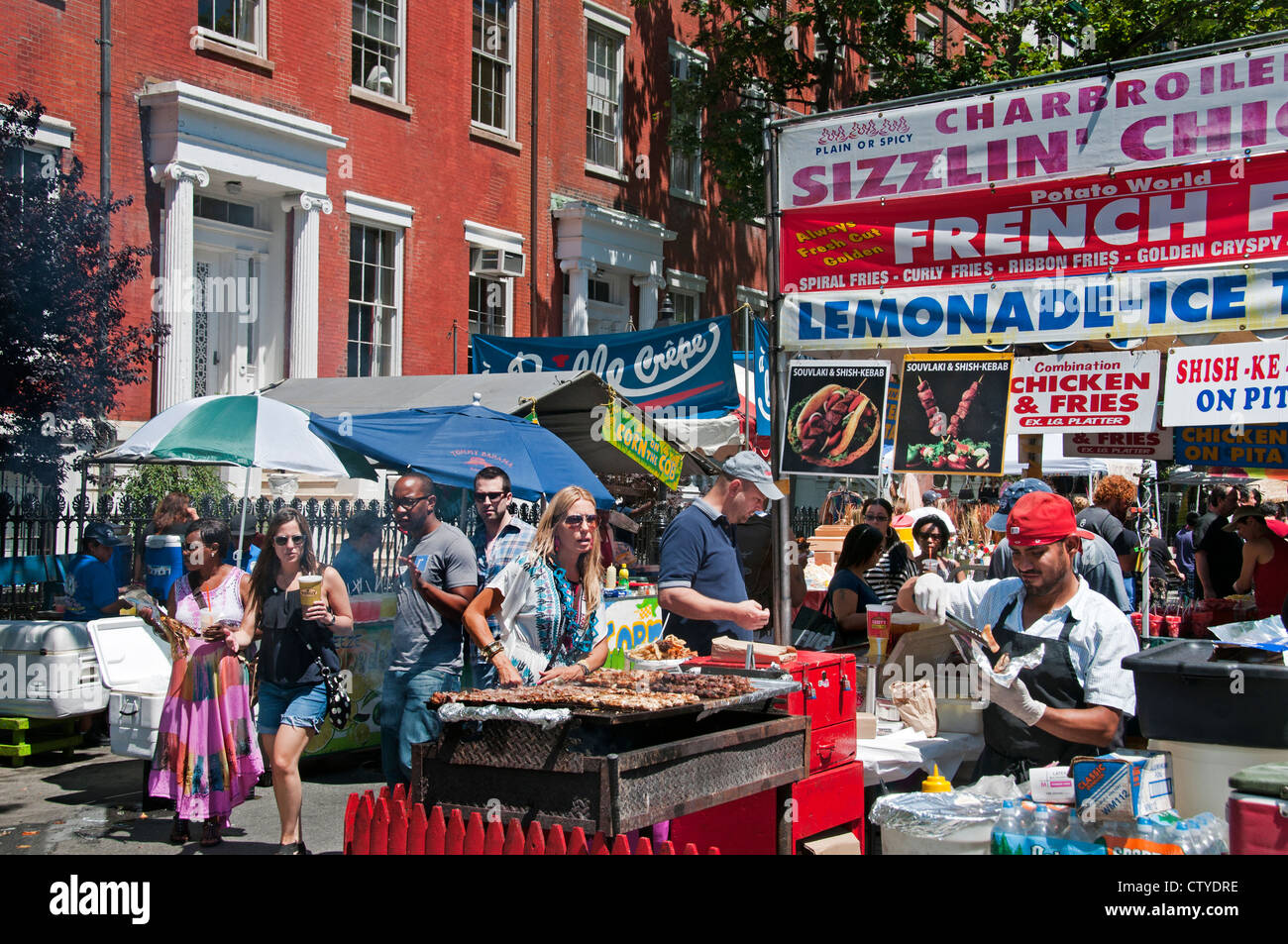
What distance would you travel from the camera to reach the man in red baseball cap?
426 cm

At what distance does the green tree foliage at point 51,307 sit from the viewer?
11.0 meters

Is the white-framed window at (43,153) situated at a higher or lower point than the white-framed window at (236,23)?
lower

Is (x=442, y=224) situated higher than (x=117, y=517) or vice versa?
(x=442, y=224)

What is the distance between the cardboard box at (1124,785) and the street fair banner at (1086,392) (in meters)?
2.97

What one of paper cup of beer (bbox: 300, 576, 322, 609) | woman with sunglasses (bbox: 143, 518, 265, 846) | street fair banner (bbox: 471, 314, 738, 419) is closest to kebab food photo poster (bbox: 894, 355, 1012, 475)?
paper cup of beer (bbox: 300, 576, 322, 609)

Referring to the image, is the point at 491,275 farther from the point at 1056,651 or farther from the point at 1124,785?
the point at 1124,785

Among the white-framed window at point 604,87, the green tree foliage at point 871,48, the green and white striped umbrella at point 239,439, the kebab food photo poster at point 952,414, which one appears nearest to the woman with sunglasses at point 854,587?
the kebab food photo poster at point 952,414

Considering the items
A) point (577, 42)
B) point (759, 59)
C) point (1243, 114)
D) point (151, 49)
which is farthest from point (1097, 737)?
point (759, 59)

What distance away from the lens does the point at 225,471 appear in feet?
49.4

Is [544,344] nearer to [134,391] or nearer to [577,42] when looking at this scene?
[134,391]

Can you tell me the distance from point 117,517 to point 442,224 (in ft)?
29.0

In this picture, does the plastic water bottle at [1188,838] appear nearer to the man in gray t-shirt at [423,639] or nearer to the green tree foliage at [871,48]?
the man in gray t-shirt at [423,639]

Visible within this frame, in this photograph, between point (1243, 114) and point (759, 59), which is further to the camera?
point (759, 59)

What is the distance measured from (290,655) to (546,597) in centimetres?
172
